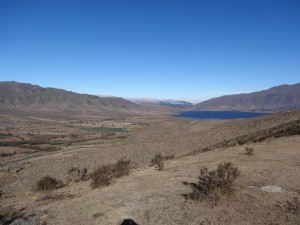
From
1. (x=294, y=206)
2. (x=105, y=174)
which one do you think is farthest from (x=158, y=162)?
(x=294, y=206)

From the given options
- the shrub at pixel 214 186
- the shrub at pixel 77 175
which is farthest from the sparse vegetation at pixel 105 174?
the shrub at pixel 214 186

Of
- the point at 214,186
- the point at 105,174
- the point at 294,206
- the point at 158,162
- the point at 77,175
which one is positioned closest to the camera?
the point at 294,206

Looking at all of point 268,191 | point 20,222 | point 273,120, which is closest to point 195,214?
point 268,191

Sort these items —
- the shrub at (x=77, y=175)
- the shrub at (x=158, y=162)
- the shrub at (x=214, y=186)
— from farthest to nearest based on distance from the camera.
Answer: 1. the shrub at (x=77, y=175)
2. the shrub at (x=158, y=162)
3. the shrub at (x=214, y=186)

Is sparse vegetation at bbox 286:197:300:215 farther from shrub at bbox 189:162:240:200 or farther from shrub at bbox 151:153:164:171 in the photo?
shrub at bbox 151:153:164:171

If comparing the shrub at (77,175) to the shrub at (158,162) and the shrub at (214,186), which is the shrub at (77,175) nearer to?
the shrub at (158,162)

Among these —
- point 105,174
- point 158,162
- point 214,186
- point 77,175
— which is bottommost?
point 77,175

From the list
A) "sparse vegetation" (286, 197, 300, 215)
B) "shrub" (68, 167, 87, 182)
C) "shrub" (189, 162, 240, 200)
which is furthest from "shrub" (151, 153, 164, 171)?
"sparse vegetation" (286, 197, 300, 215)

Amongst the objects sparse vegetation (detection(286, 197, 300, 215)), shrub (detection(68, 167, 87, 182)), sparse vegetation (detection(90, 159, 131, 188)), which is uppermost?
sparse vegetation (detection(286, 197, 300, 215))

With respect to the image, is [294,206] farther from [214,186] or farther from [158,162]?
[158,162]

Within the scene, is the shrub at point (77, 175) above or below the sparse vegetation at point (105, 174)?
below

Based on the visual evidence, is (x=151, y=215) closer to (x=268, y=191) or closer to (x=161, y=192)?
(x=161, y=192)
